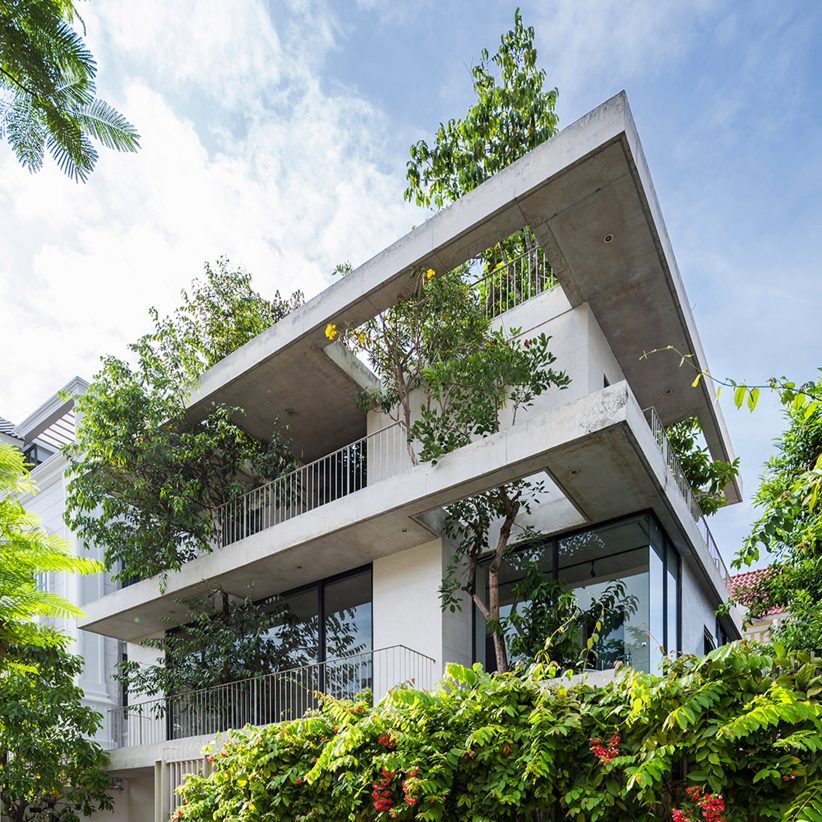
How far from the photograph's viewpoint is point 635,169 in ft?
32.2

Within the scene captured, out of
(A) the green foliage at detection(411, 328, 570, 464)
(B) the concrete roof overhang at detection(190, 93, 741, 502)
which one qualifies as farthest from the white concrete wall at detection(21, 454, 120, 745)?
(A) the green foliage at detection(411, 328, 570, 464)

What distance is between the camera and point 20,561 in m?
7.27

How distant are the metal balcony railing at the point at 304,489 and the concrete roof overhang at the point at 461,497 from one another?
0.85 metres

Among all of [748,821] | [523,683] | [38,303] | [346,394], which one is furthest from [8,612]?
[346,394]

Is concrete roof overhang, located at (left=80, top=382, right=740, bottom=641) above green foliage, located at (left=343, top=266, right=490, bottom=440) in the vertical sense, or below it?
below

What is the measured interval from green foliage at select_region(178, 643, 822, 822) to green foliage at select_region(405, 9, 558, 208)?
43.8 feet

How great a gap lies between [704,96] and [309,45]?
15.4 feet

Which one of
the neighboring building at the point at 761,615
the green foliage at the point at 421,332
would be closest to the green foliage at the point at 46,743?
the green foliage at the point at 421,332

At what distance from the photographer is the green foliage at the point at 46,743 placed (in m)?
12.6

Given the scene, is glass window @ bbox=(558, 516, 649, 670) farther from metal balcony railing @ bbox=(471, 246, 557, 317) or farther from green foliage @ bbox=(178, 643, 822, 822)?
green foliage @ bbox=(178, 643, 822, 822)

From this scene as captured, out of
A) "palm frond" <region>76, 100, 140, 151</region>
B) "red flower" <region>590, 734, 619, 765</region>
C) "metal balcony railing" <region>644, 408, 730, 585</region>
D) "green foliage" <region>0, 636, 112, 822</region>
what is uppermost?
"palm frond" <region>76, 100, 140, 151</region>

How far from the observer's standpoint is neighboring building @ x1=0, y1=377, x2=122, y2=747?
18.3 meters

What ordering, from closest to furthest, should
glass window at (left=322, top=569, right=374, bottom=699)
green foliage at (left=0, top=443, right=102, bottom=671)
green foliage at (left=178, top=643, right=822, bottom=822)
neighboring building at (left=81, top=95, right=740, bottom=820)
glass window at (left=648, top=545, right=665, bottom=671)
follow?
1. green foliage at (left=178, top=643, right=822, bottom=822)
2. green foliage at (left=0, top=443, right=102, bottom=671)
3. neighboring building at (left=81, top=95, right=740, bottom=820)
4. glass window at (left=648, top=545, right=665, bottom=671)
5. glass window at (left=322, top=569, right=374, bottom=699)

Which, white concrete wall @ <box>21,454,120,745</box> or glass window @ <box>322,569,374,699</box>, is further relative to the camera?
white concrete wall @ <box>21,454,120,745</box>
